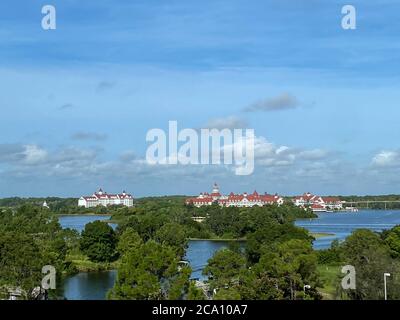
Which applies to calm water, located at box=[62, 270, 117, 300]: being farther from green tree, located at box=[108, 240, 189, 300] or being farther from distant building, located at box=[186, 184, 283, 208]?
distant building, located at box=[186, 184, 283, 208]

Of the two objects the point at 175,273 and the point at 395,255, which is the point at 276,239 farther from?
the point at 175,273

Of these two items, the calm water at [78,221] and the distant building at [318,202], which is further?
the distant building at [318,202]

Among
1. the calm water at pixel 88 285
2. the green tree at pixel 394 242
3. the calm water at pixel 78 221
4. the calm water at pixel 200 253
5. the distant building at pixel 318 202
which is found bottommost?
the calm water at pixel 88 285

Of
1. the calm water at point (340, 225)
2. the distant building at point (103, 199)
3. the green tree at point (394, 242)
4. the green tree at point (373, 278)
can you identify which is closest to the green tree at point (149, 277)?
the green tree at point (373, 278)

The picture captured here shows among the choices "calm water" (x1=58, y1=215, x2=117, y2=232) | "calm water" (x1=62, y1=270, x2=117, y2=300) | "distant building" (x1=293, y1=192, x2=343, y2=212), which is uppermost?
"distant building" (x1=293, y1=192, x2=343, y2=212)

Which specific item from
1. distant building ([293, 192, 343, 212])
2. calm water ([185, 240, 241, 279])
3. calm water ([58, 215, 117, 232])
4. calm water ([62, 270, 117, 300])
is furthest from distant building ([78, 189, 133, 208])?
calm water ([62, 270, 117, 300])

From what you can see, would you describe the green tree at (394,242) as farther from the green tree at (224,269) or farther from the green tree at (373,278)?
the green tree at (224,269)

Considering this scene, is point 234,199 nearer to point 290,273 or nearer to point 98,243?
point 98,243

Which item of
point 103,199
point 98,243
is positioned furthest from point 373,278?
point 103,199
